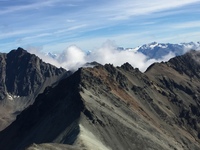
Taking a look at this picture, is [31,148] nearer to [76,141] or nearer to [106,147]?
[76,141]

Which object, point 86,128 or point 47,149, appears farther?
point 86,128

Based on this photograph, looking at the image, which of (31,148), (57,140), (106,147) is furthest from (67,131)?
(31,148)

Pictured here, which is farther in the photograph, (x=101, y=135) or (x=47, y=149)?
(x=101, y=135)

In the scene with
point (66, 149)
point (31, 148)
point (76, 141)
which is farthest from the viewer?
point (76, 141)

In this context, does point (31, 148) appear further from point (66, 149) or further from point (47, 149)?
point (66, 149)

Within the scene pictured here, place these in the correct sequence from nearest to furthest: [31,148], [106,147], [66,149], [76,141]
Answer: [31,148] < [66,149] < [76,141] < [106,147]

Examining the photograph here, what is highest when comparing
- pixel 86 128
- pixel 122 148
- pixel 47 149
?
pixel 47 149

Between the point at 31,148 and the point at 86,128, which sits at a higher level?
the point at 31,148

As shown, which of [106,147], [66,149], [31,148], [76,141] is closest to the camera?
[31,148]

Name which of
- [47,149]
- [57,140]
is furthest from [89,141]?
[47,149]
